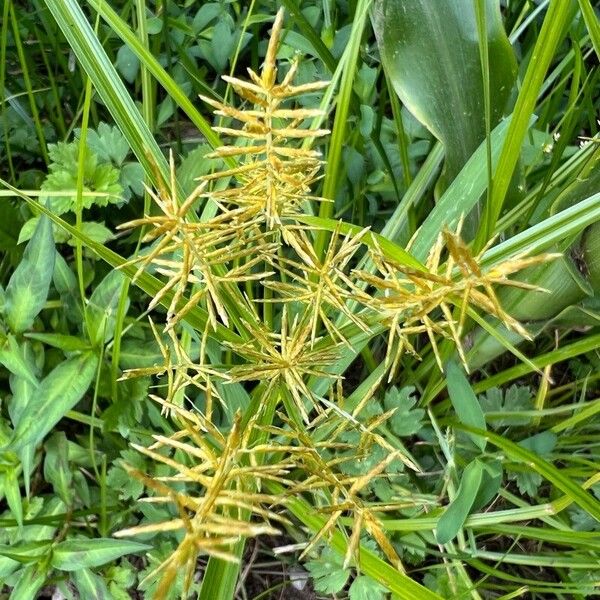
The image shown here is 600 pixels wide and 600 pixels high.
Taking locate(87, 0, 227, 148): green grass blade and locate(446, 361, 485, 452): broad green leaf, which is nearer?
locate(87, 0, 227, 148): green grass blade

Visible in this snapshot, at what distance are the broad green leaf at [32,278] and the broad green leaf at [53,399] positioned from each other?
0.07 metres

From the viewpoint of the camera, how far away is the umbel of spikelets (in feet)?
1.20

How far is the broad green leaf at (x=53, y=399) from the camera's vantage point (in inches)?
25.3

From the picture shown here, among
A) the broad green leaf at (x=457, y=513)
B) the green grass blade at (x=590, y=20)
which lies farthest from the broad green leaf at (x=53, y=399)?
the green grass blade at (x=590, y=20)

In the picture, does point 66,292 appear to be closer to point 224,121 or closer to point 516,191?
point 224,121

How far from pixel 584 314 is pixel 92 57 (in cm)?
53

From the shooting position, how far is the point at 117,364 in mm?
707

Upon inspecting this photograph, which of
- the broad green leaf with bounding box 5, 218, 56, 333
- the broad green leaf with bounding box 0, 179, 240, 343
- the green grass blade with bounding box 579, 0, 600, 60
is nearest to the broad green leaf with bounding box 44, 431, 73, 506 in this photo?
the broad green leaf with bounding box 5, 218, 56, 333

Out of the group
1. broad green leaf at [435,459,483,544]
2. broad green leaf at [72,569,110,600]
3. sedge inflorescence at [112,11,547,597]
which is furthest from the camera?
broad green leaf at [72,569,110,600]

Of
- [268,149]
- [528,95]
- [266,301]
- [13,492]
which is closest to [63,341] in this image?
[13,492]

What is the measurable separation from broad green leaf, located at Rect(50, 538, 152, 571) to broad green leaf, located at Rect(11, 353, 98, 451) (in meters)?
0.11

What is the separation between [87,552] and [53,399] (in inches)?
6.1

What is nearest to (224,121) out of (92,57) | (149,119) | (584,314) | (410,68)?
(149,119)

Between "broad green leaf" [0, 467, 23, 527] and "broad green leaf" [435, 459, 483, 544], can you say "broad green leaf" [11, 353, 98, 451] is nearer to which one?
"broad green leaf" [0, 467, 23, 527]
